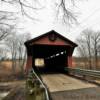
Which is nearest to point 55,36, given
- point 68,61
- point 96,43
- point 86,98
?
point 68,61

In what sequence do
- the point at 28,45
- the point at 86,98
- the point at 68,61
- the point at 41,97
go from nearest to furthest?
the point at 41,97
the point at 86,98
the point at 28,45
the point at 68,61

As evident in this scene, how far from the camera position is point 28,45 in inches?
665

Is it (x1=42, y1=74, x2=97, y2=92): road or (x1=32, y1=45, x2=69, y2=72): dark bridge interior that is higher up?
(x1=32, y1=45, x2=69, y2=72): dark bridge interior

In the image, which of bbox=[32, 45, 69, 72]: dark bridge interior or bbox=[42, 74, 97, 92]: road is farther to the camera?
bbox=[32, 45, 69, 72]: dark bridge interior

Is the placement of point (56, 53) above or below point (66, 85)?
above

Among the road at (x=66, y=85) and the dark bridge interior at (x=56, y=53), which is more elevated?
the dark bridge interior at (x=56, y=53)

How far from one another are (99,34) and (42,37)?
46.6 meters

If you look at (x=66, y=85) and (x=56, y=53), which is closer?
(x=66, y=85)

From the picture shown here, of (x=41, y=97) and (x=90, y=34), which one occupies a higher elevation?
(x=90, y=34)

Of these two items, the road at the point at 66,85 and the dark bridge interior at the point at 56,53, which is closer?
the road at the point at 66,85

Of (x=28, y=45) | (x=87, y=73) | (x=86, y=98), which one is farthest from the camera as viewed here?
(x=28, y=45)

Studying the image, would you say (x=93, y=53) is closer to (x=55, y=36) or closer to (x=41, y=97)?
(x=55, y=36)

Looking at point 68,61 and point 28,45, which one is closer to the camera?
point 28,45

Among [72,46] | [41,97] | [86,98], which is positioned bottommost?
[86,98]
